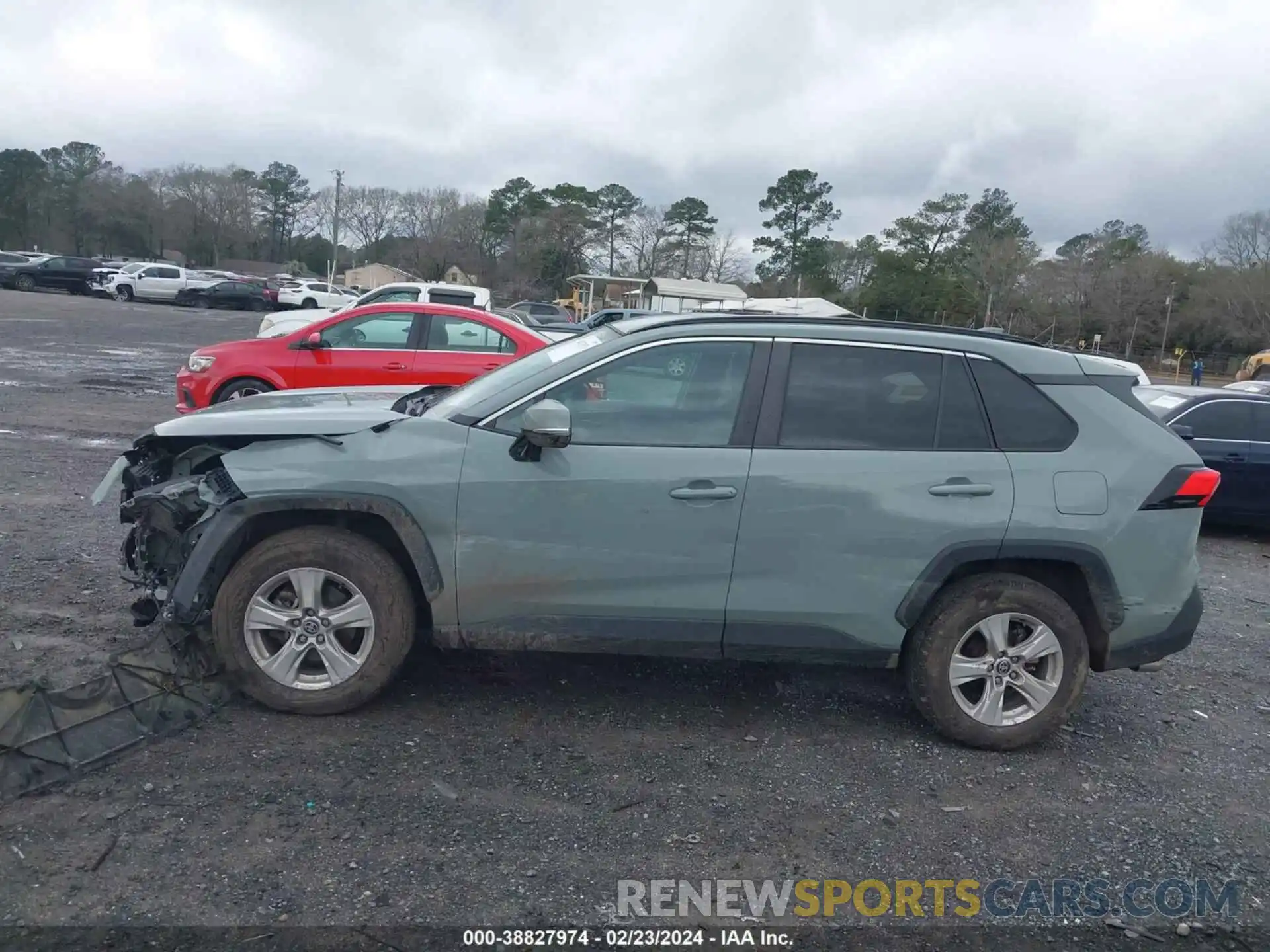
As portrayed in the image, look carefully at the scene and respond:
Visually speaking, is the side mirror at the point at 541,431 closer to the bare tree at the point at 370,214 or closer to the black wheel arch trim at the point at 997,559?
the black wheel arch trim at the point at 997,559

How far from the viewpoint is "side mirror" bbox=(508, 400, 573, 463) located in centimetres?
398

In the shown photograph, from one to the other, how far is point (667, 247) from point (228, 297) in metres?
39.4

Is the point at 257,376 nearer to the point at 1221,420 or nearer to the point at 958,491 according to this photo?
the point at 958,491

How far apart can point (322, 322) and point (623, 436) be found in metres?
7.36

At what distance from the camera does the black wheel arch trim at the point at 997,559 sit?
418 cm

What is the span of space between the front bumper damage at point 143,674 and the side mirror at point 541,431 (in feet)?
3.94

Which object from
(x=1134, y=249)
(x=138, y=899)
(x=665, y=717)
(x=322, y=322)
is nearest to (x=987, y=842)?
(x=665, y=717)

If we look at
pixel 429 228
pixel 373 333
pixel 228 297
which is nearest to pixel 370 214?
pixel 429 228

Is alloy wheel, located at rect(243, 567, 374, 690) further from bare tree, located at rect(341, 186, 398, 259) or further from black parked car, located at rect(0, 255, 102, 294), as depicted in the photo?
bare tree, located at rect(341, 186, 398, 259)

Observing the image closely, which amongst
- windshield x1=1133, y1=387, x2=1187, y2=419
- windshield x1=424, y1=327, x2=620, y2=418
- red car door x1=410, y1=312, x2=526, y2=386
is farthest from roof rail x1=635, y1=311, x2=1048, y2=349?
red car door x1=410, y1=312, x2=526, y2=386

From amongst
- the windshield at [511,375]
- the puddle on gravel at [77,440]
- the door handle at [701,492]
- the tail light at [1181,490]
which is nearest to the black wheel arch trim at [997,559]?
the tail light at [1181,490]

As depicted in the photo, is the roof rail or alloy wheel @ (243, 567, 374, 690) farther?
the roof rail

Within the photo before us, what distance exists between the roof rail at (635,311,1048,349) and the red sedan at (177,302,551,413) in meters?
6.14

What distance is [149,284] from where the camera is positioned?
43.4m
